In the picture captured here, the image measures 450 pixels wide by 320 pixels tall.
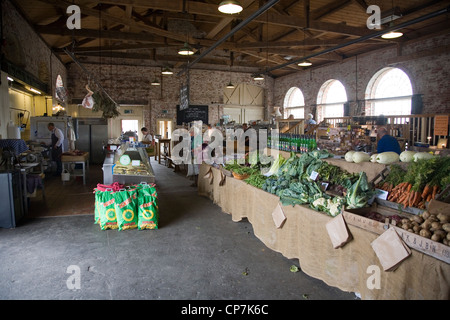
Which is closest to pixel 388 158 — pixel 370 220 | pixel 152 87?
pixel 370 220

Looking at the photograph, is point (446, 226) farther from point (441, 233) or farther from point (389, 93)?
point (389, 93)

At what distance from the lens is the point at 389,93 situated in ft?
39.4

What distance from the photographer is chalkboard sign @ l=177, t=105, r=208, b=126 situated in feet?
57.4

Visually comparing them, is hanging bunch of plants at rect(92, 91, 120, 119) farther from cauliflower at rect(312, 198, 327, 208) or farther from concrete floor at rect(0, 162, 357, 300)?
cauliflower at rect(312, 198, 327, 208)

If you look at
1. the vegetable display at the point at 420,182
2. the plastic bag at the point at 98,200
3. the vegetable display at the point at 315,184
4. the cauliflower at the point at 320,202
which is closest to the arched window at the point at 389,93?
the vegetable display at the point at 315,184

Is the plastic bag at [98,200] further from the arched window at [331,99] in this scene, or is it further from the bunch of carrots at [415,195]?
the arched window at [331,99]

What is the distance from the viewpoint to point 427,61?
10.3 meters

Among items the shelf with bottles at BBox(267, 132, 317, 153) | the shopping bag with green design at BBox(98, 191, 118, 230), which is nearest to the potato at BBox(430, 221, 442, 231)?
the shelf with bottles at BBox(267, 132, 317, 153)

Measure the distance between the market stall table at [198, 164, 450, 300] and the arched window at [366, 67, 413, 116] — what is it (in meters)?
9.16

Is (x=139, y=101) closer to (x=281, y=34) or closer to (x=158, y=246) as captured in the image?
(x=281, y=34)

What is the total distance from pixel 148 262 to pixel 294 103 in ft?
50.4

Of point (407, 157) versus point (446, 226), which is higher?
point (407, 157)

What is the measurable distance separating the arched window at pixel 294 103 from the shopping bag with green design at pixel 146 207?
42.4 ft

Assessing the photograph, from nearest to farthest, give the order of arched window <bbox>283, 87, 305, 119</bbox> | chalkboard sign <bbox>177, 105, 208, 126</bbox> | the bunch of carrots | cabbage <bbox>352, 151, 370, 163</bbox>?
the bunch of carrots < cabbage <bbox>352, 151, 370, 163</bbox> < arched window <bbox>283, 87, 305, 119</bbox> < chalkboard sign <bbox>177, 105, 208, 126</bbox>
